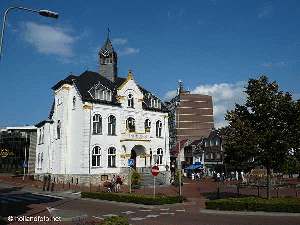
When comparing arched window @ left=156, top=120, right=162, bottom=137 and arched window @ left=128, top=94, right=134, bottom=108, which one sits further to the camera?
arched window @ left=156, top=120, right=162, bottom=137

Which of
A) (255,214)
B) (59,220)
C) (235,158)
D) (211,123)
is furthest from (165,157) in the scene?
(211,123)

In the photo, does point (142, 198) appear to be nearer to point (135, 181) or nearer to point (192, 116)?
point (135, 181)

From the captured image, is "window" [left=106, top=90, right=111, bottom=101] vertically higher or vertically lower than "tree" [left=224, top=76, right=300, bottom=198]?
higher

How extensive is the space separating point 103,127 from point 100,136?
1.36m

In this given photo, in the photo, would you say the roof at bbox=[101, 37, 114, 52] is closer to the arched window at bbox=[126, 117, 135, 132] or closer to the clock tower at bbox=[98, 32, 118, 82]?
the clock tower at bbox=[98, 32, 118, 82]

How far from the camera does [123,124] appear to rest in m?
52.6

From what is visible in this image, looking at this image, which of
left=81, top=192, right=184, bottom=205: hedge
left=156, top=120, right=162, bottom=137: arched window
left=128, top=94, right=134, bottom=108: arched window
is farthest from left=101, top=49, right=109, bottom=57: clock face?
left=81, top=192, right=184, bottom=205: hedge

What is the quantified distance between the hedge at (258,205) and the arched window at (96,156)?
26.0 m

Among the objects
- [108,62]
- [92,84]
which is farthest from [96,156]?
[108,62]

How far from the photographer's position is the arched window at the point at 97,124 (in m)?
49.9

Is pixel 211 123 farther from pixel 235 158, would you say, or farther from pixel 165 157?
pixel 235 158

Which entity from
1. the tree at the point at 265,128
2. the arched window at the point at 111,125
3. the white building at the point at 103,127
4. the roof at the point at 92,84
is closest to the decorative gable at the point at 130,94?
the white building at the point at 103,127

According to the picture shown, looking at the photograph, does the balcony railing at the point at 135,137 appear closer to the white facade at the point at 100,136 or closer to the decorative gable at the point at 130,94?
the white facade at the point at 100,136

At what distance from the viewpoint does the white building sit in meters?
49.2
